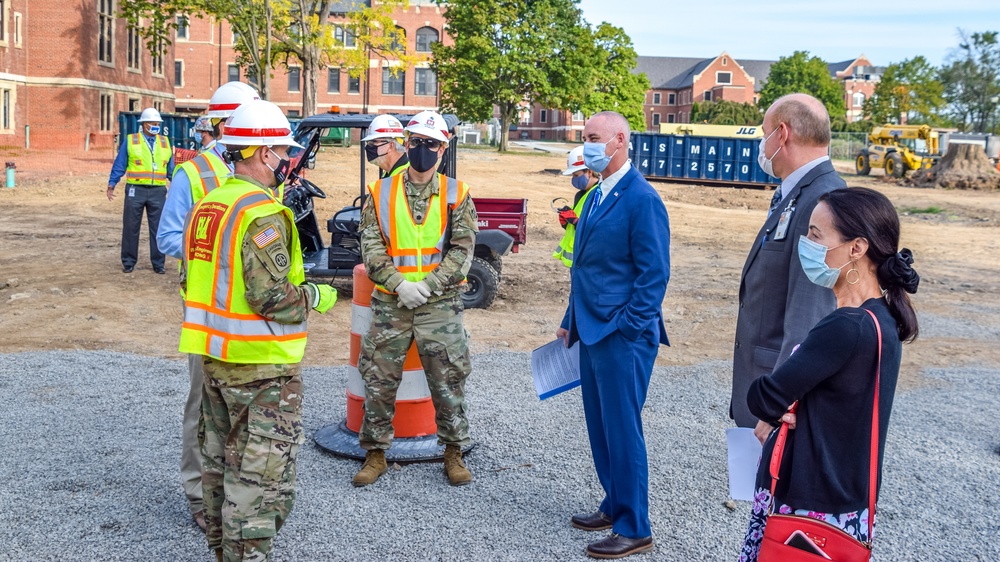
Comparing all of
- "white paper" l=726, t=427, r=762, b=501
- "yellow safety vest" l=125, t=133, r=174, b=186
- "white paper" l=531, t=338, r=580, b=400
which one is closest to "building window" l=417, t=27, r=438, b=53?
"yellow safety vest" l=125, t=133, r=174, b=186

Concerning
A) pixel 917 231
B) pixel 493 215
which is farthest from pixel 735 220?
pixel 493 215

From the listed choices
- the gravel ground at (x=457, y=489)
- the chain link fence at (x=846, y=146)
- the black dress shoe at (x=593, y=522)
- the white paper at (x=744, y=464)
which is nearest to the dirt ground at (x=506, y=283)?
the gravel ground at (x=457, y=489)

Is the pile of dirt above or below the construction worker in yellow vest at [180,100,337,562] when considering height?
above

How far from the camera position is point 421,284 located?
5211 mm

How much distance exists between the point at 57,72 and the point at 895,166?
35342 millimetres

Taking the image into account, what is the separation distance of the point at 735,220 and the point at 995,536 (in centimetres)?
1899

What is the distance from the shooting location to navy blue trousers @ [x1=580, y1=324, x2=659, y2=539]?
14.6 feet

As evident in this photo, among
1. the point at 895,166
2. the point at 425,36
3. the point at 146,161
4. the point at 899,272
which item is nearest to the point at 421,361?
the point at 899,272

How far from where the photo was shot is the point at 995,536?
16.1 ft

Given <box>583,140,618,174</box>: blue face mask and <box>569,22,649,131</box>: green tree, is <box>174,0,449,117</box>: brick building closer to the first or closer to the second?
<box>569,22,649,131</box>: green tree

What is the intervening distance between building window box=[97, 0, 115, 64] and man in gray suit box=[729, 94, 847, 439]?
139 feet

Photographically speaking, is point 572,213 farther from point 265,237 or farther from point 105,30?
point 105,30

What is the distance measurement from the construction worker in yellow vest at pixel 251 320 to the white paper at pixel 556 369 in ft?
5.10

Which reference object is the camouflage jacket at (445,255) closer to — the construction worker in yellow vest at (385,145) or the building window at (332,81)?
the construction worker in yellow vest at (385,145)
